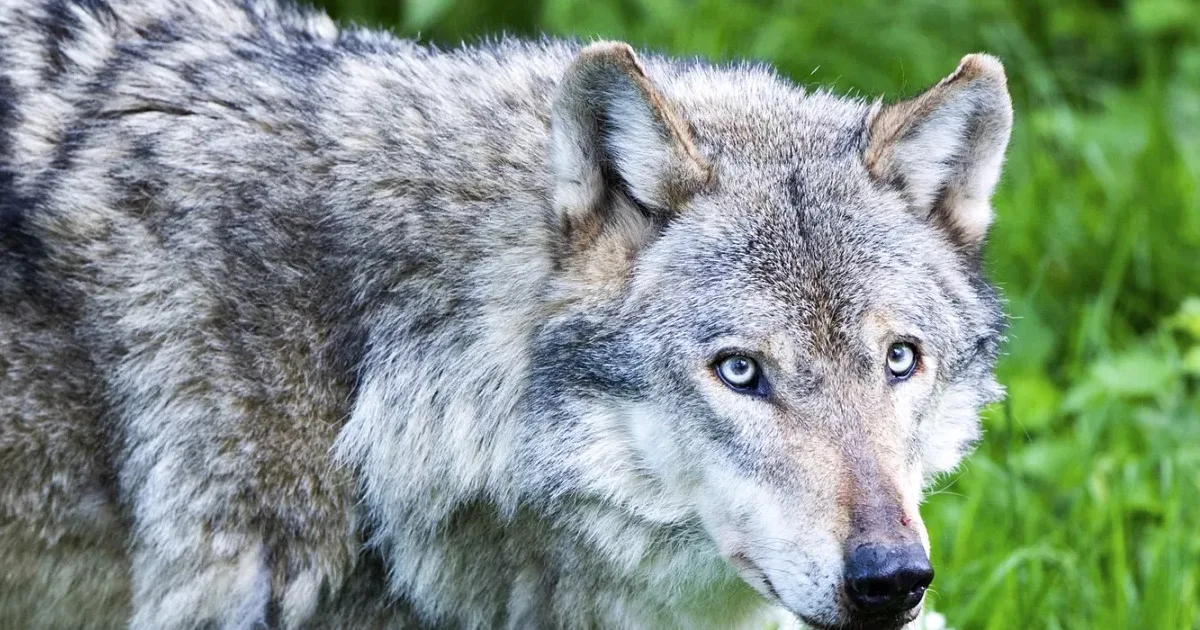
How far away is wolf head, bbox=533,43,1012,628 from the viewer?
11.0ft

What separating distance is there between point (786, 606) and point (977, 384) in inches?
35.7

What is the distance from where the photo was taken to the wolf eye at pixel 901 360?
11.8 ft

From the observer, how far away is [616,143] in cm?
361

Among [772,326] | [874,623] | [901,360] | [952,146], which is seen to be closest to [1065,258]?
[952,146]

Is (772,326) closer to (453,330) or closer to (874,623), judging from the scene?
(874,623)

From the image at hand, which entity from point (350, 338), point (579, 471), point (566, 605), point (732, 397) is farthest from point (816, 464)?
point (350, 338)

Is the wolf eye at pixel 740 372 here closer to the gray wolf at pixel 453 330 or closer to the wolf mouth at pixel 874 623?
the gray wolf at pixel 453 330

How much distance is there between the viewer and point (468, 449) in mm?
3789

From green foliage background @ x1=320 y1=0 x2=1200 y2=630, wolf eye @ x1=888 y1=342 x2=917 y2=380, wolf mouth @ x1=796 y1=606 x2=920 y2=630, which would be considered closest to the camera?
wolf mouth @ x1=796 y1=606 x2=920 y2=630

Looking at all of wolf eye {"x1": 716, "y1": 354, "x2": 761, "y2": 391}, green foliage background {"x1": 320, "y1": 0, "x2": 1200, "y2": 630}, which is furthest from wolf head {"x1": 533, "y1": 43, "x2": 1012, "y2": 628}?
green foliage background {"x1": 320, "y1": 0, "x2": 1200, "y2": 630}

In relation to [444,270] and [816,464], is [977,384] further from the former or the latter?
[444,270]

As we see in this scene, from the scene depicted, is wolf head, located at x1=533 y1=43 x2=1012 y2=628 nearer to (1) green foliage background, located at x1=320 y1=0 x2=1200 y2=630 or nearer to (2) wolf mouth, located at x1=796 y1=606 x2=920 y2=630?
(2) wolf mouth, located at x1=796 y1=606 x2=920 y2=630

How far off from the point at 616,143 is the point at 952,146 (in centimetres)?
96

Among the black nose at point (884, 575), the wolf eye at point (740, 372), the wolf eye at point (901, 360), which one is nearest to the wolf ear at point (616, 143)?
the wolf eye at point (740, 372)
